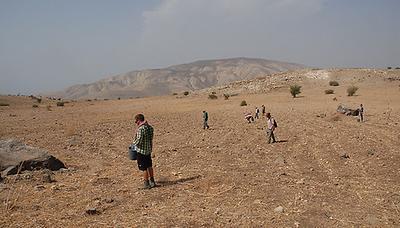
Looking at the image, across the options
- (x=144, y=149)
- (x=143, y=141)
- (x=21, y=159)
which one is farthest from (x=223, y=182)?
(x=21, y=159)

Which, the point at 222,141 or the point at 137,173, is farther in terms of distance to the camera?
the point at 222,141

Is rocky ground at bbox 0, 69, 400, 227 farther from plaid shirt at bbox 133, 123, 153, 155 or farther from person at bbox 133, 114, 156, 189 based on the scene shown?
plaid shirt at bbox 133, 123, 153, 155

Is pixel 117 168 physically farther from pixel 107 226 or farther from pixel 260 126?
pixel 260 126

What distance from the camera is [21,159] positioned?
12.1 m

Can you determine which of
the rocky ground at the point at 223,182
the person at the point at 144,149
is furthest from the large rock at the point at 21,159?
the person at the point at 144,149

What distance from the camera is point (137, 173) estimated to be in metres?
12.2

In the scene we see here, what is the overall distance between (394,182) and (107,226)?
696 cm

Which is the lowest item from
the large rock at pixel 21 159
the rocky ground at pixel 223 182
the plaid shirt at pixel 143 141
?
the rocky ground at pixel 223 182

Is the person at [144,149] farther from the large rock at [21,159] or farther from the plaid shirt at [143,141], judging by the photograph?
the large rock at [21,159]

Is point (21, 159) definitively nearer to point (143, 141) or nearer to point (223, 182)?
point (143, 141)

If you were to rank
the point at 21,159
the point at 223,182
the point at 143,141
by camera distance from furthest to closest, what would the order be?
the point at 21,159 → the point at 223,182 → the point at 143,141

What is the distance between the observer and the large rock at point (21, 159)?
11.8m

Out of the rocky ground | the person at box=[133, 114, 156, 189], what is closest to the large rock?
the rocky ground

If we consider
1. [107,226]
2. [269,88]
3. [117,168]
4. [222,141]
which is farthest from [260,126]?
[269,88]
